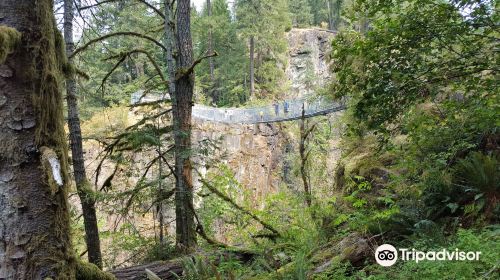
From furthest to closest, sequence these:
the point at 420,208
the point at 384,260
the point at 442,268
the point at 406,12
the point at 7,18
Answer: the point at 420,208 → the point at 406,12 → the point at 384,260 → the point at 442,268 → the point at 7,18

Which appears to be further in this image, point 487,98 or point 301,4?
point 301,4

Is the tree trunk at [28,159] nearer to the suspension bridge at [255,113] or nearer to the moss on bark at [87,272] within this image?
the moss on bark at [87,272]

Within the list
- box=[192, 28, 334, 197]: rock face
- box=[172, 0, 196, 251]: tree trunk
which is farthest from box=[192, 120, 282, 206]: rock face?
box=[172, 0, 196, 251]: tree trunk

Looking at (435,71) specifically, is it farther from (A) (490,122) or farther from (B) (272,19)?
(B) (272,19)

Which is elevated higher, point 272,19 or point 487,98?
point 272,19

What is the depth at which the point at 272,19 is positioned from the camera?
2244 centimetres

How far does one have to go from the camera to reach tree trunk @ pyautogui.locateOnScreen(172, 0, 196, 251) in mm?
4785

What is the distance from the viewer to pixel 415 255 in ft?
9.92

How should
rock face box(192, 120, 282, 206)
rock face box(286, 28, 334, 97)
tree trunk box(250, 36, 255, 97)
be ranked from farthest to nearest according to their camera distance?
rock face box(286, 28, 334, 97) < tree trunk box(250, 36, 255, 97) < rock face box(192, 120, 282, 206)

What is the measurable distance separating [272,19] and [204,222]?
18443mm

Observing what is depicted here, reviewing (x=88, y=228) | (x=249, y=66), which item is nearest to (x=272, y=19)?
(x=249, y=66)

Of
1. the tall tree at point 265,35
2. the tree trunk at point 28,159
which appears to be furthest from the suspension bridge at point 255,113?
the tree trunk at point 28,159

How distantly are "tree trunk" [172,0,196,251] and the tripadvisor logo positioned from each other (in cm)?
256

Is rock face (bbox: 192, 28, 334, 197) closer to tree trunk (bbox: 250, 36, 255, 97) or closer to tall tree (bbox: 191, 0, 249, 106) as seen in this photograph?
tree trunk (bbox: 250, 36, 255, 97)
